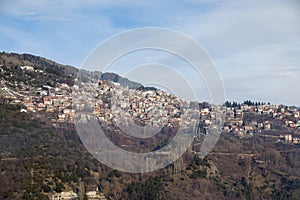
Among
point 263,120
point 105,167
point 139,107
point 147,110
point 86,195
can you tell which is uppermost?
point 139,107

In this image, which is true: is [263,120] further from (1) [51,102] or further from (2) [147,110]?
(1) [51,102]

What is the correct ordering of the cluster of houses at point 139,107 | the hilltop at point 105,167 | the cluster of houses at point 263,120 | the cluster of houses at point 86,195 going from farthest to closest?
1. the cluster of houses at point 263,120
2. the cluster of houses at point 139,107
3. the hilltop at point 105,167
4. the cluster of houses at point 86,195

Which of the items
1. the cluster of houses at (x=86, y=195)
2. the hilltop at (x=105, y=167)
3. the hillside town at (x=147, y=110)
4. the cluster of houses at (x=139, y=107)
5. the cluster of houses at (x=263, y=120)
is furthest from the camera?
the cluster of houses at (x=263, y=120)

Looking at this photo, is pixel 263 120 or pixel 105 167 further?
pixel 263 120

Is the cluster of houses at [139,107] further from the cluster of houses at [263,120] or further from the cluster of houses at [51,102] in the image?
the cluster of houses at [263,120]

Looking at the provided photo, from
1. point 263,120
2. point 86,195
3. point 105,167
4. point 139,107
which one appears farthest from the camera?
point 263,120

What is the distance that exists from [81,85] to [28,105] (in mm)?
6839

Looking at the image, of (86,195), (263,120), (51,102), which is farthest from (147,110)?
(86,195)

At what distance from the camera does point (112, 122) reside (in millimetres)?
28312

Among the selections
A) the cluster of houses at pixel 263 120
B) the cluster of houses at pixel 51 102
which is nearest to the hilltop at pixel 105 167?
the cluster of houses at pixel 51 102

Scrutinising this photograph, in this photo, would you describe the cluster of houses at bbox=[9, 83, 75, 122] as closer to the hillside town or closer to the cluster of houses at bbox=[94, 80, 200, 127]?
the hillside town

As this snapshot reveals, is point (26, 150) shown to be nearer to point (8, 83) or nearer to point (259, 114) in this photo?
point (8, 83)

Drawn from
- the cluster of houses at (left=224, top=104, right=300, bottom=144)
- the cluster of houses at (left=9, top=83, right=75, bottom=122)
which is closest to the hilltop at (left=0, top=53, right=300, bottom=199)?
the cluster of houses at (left=9, top=83, right=75, bottom=122)

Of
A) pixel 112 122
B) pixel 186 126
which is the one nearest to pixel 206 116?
pixel 186 126
